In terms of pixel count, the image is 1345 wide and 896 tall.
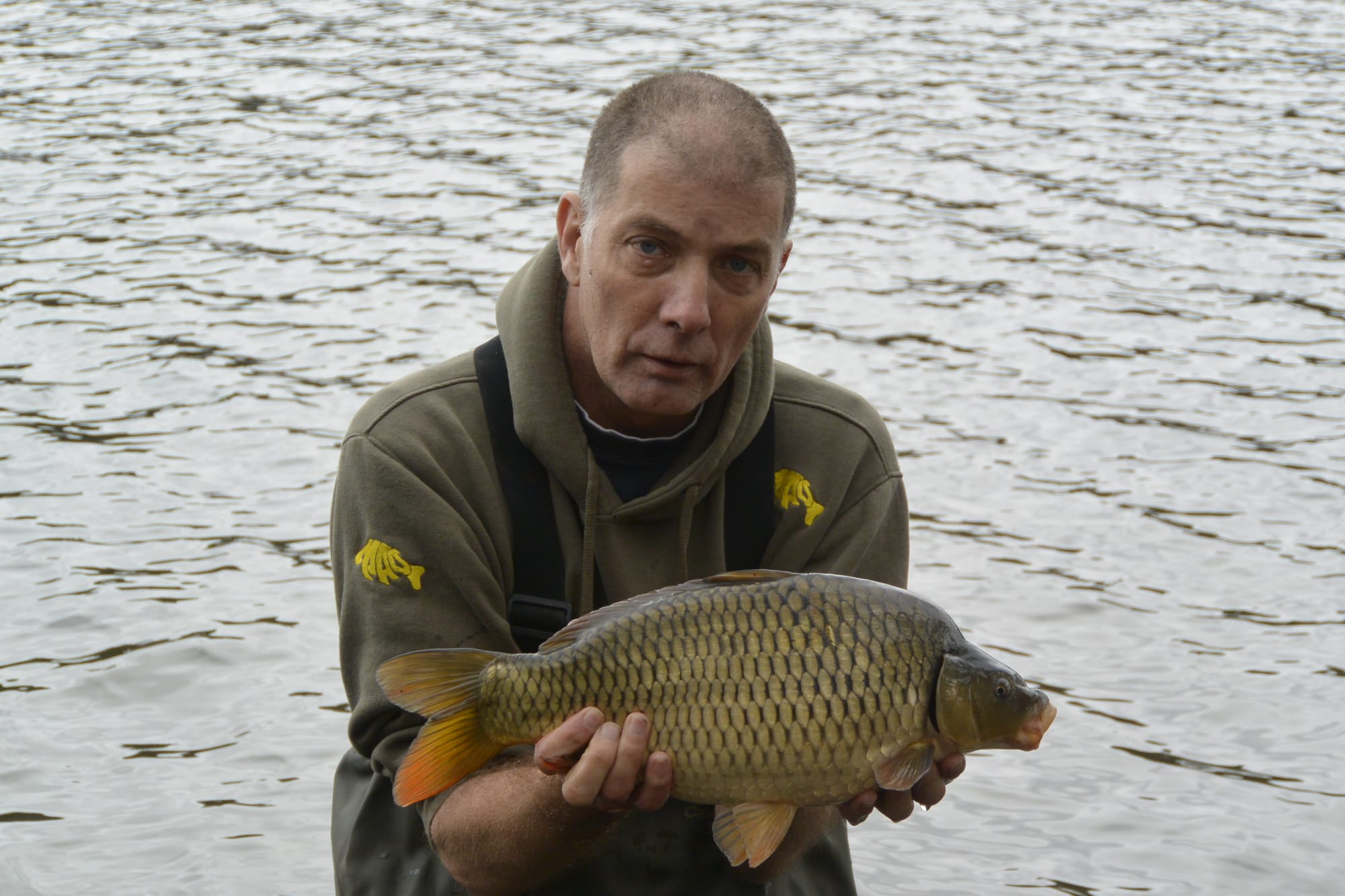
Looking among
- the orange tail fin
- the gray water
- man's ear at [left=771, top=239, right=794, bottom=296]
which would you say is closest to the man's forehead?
man's ear at [left=771, top=239, right=794, bottom=296]

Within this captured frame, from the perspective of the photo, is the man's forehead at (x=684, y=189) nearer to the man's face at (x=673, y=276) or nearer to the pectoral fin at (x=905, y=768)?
the man's face at (x=673, y=276)

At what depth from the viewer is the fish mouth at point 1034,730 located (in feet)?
9.23

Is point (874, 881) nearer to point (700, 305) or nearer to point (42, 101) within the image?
point (700, 305)

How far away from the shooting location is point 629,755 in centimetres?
279

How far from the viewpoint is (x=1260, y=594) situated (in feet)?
20.7

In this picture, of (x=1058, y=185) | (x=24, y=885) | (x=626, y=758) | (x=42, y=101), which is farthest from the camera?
(x=42, y=101)

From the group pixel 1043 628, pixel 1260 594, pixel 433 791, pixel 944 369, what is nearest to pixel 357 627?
pixel 433 791

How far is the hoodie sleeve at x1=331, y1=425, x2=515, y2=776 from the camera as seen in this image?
3232mm

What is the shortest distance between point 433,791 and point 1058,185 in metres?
9.67

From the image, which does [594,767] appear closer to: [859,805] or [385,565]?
[859,805]

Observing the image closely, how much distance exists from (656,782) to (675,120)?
4.05 ft

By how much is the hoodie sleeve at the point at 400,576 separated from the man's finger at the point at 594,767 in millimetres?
493

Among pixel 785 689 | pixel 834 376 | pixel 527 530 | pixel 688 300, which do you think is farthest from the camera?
pixel 834 376

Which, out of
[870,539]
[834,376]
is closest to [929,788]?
[870,539]
